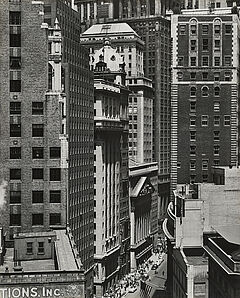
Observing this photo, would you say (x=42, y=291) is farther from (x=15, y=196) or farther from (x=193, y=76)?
(x=193, y=76)

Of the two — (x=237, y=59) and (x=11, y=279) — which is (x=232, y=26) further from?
(x=11, y=279)

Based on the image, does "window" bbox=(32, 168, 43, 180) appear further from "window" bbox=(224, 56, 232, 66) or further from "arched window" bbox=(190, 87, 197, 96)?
"window" bbox=(224, 56, 232, 66)

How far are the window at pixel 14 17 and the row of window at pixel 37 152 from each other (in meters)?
21.8

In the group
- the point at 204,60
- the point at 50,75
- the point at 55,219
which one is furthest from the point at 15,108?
the point at 204,60

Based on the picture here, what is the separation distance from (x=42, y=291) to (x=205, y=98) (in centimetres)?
11977

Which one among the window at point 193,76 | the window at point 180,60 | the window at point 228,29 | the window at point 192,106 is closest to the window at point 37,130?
the window at point 180,60

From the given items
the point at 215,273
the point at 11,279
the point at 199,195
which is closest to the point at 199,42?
the point at 199,195

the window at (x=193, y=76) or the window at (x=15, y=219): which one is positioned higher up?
the window at (x=193, y=76)

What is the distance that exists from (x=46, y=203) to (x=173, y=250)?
34.4 metres

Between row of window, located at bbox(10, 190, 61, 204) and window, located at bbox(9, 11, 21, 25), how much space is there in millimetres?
29361

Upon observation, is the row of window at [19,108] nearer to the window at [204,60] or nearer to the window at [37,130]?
the window at [37,130]

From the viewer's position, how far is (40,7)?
13262 centimetres

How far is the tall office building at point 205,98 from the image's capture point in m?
196

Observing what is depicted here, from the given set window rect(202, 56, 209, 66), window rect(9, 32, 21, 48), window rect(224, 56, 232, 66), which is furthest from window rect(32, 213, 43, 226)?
window rect(224, 56, 232, 66)
